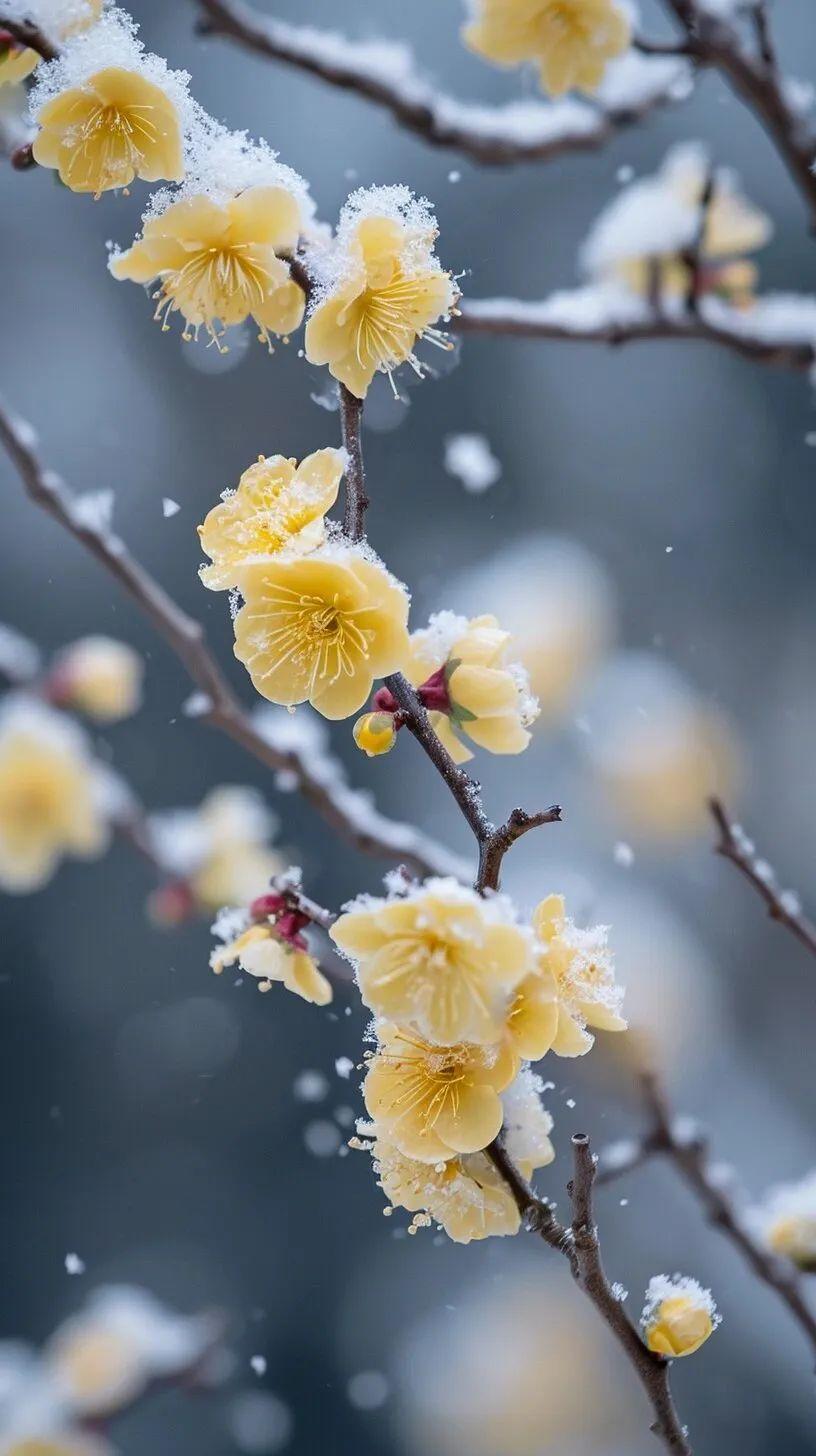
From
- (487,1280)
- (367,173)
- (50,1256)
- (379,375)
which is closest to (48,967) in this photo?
(50,1256)

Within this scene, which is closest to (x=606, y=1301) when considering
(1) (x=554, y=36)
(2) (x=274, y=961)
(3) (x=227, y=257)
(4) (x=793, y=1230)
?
(2) (x=274, y=961)

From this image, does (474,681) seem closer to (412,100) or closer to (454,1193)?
(454,1193)

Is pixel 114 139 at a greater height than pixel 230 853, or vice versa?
pixel 114 139

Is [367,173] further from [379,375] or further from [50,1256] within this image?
[50,1256]

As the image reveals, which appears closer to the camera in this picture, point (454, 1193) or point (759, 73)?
point (454, 1193)

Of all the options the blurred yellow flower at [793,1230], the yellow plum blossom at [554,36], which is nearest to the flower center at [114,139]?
the yellow plum blossom at [554,36]

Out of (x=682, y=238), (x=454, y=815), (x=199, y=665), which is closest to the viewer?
(x=199, y=665)
